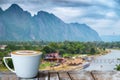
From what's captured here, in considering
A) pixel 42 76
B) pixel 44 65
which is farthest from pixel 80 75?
pixel 44 65

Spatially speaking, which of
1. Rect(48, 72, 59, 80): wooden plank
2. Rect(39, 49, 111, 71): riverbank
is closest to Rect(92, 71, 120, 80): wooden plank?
Rect(48, 72, 59, 80): wooden plank

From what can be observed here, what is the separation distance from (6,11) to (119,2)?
34.3 inches

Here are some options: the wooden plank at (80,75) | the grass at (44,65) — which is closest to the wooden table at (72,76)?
the wooden plank at (80,75)

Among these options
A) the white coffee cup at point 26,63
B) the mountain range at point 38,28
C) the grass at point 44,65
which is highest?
the mountain range at point 38,28

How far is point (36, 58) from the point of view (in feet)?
2.84

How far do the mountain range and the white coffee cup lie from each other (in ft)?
3.68

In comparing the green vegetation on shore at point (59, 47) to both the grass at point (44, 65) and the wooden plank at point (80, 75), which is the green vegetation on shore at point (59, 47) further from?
the wooden plank at point (80, 75)

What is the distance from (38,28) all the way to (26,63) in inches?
47.5

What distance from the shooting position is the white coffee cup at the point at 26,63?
2.79 ft

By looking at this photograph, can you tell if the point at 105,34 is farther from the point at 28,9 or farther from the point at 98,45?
the point at 28,9

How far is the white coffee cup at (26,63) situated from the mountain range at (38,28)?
112 centimetres

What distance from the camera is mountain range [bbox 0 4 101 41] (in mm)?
2008

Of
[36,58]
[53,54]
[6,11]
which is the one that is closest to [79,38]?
[53,54]

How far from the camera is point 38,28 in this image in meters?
2.05
